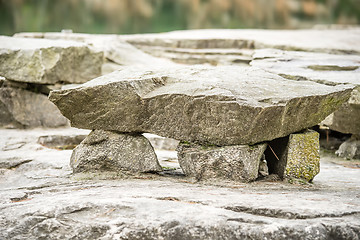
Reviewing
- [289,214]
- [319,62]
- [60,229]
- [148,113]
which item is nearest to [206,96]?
[148,113]

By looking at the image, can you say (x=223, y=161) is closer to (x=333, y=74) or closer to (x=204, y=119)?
(x=204, y=119)

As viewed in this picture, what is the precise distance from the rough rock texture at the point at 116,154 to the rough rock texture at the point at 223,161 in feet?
1.15

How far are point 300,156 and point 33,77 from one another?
14.3 feet

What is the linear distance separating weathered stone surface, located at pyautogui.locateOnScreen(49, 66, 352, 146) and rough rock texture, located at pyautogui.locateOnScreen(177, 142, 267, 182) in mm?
73

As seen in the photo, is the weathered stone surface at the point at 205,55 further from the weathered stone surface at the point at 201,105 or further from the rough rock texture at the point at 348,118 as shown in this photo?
the weathered stone surface at the point at 201,105

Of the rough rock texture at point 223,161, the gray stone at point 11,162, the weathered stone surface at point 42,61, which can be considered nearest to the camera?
the rough rock texture at point 223,161

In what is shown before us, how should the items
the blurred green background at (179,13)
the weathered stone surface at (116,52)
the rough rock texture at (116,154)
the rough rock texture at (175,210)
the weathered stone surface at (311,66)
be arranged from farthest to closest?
1. the blurred green background at (179,13)
2. the weathered stone surface at (116,52)
3. the weathered stone surface at (311,66)
4. the rough rock texture at (116,154)
5. the rough rock texture at (175,210)

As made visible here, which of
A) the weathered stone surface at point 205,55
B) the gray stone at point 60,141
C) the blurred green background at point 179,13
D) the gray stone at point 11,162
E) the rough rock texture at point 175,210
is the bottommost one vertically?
the gray stone at point 60,141

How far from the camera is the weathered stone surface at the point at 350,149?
6101 millimetres

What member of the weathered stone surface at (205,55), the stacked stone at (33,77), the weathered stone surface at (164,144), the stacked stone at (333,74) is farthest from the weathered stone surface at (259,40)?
the weathered stone surface at (164,144)

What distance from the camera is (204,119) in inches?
143

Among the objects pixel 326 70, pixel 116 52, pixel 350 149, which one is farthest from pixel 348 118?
pixel 116 52

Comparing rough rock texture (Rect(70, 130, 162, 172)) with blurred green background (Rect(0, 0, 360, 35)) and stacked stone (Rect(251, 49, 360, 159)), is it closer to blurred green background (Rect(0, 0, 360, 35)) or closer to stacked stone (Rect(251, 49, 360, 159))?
stacked stone (Rect(251, 49, 360, 159))

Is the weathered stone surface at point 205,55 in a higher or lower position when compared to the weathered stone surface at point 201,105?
higher
